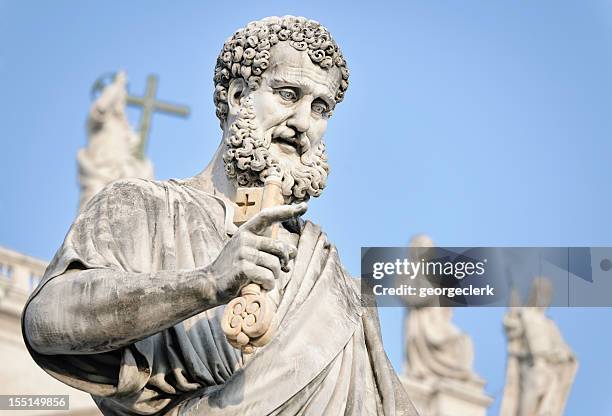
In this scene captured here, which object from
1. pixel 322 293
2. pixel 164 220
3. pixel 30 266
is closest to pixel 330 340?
pixel 322 293

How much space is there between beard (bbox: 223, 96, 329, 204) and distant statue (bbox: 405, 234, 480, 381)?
30.5 metres

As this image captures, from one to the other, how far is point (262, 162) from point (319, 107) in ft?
1.22

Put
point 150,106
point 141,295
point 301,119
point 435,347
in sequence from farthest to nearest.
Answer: point 150,106 → point 435,347 → point 301,119 → point 141,295

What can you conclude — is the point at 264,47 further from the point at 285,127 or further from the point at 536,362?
the point at 536,362

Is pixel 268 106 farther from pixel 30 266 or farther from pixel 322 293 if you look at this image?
pixel 30 266

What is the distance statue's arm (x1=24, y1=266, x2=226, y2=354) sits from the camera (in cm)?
737

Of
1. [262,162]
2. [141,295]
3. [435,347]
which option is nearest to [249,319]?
[141,295]

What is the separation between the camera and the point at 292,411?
7.84 metres

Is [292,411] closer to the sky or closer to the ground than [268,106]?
closer to the ground

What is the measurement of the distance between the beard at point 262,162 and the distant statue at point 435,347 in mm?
30493

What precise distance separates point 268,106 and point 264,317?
1.37m

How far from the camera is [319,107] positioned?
843cm

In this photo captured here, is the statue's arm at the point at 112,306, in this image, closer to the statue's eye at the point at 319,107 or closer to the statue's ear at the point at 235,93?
the statue's ear at the point at 235,93

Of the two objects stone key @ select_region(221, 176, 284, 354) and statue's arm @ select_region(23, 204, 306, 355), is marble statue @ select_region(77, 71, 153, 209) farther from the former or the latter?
stone key @ select_region(221, 176, 284, 354)
